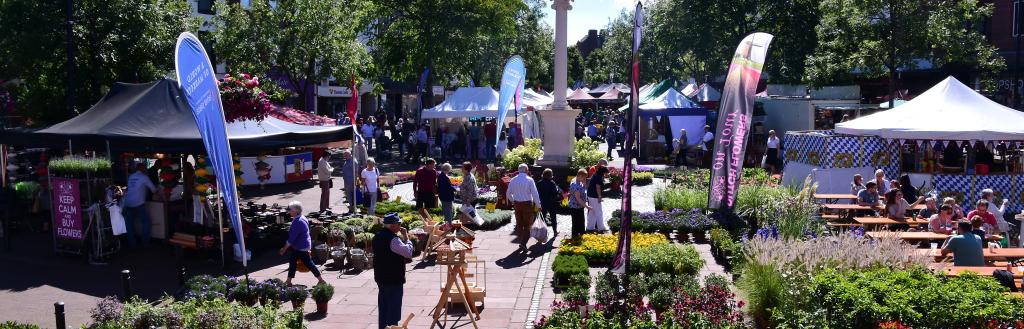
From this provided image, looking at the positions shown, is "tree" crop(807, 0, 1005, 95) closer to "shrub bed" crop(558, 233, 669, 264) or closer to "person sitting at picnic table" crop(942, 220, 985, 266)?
"shrub bed" crop(558, 233, 669, 264)

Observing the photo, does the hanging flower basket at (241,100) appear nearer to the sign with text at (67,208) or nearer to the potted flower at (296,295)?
the sign with text at (67,208)

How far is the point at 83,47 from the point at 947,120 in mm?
19481

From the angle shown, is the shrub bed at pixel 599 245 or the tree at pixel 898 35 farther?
the tree at pixel 898 35

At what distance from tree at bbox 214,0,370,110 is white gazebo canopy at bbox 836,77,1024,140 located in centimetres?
1858

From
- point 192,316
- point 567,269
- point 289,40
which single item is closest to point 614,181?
point 567,269

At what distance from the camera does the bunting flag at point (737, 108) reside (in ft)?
42.3

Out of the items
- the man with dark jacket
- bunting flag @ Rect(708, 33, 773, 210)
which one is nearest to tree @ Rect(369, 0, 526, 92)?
bunting flag @ Rect(708, 33, 773, 210)

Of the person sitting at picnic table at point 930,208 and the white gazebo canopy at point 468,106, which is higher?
the white gazebo canopy at point 468,106

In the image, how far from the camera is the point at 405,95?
60969 millimetres

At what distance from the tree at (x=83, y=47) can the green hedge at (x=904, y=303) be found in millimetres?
16706

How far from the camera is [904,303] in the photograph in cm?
738

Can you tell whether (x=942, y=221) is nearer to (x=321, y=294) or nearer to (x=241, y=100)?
(x=321, y=294)

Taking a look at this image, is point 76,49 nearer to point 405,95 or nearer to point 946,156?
point 946,156

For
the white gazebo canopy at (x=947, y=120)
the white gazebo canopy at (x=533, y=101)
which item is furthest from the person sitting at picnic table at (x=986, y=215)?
the white gazebo canopy at (x=533, y=101)
